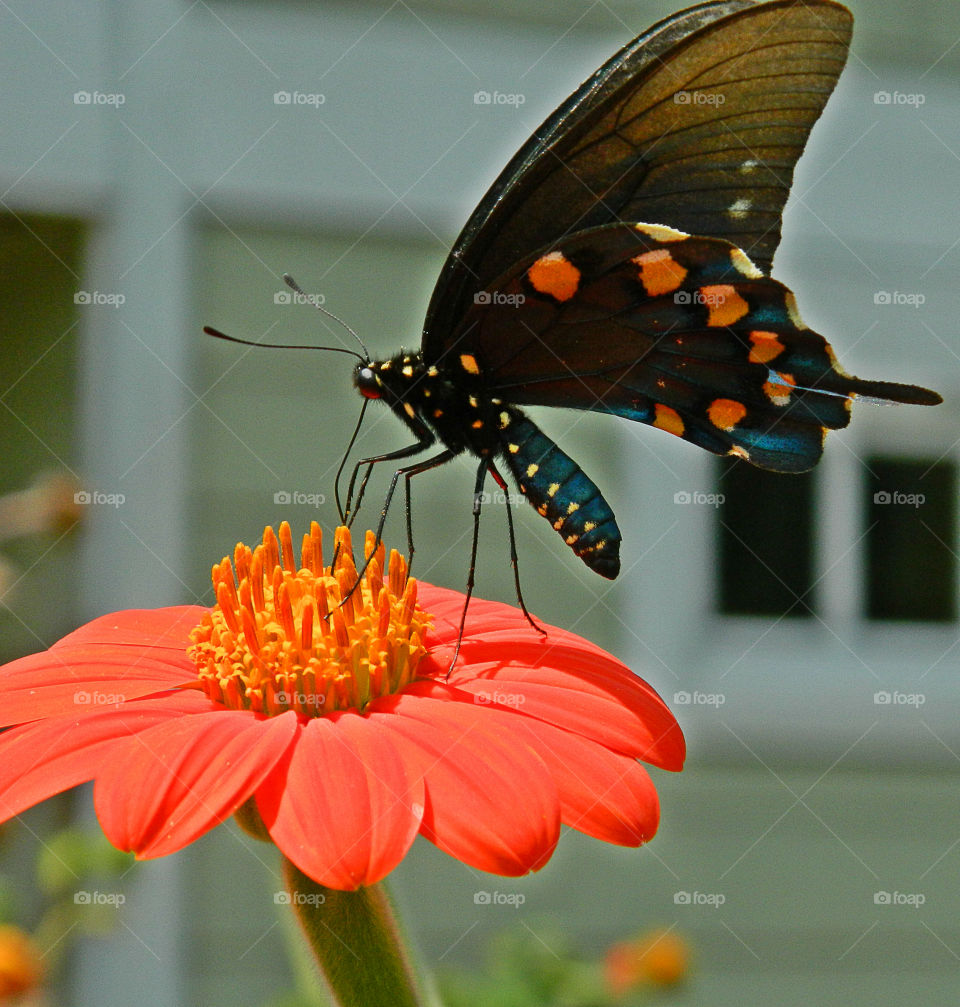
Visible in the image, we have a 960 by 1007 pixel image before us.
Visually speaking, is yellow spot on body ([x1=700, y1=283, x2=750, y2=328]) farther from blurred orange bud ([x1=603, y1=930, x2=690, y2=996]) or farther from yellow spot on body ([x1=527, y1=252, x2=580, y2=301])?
blurred orange bud ([x1=603, y1=930, x2=690, y2=996])

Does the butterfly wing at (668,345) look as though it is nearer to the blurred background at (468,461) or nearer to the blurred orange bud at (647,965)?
the blurred orange bud at (647,965)

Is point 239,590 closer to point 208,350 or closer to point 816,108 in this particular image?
point 816,108

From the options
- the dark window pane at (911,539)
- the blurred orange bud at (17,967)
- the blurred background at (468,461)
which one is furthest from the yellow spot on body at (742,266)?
the dark window pane at (911,539)

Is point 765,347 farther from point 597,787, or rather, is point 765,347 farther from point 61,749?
point 61,749

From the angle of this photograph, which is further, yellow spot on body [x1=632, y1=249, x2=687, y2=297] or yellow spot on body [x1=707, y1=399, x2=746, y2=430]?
yellow spot on body [x1=707, y1=399, x2=746, y2=430]

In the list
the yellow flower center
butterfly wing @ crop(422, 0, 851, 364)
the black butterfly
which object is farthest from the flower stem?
butterfly wing @ crop(422, 0, 851, 364)

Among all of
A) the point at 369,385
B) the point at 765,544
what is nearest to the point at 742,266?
the point at 369,385

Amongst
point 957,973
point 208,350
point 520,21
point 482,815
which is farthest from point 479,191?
point 957,973
